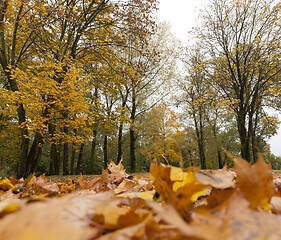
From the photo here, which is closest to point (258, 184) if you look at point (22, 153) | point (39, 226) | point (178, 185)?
point (178, 185)

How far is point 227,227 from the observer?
0.19m

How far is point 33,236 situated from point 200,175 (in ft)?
0.82

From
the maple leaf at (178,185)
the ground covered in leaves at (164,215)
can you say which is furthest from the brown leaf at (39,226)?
the maple leaf at (178,185)

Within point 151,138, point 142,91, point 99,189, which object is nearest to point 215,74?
point 142,91

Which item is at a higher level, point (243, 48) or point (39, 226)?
point (243, 48)

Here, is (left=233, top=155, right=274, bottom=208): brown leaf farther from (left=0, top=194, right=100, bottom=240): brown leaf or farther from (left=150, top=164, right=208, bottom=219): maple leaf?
(left=0, top=194, right=100, bottom=240): brown leaf

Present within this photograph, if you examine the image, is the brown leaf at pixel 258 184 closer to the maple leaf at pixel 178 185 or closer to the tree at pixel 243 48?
the maple leaf at pixel 178 185

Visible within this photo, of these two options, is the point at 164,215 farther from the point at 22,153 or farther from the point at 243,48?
the point at 243,48

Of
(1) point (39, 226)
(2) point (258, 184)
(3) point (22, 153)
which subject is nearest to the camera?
(1) point (39, 226)

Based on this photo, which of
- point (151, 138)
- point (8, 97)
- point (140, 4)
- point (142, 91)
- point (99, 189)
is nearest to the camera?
point (99, 189)

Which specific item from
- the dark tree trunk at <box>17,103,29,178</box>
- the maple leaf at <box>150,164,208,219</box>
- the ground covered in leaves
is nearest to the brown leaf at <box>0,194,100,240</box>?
the ground covered in leaves

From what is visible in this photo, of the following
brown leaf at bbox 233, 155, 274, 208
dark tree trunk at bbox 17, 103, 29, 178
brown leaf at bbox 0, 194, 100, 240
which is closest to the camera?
brown leaf at bbox 0, 194, 100, 240

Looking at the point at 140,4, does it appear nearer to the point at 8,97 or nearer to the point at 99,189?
the point at 8,97

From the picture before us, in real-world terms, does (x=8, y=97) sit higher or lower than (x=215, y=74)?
lower
